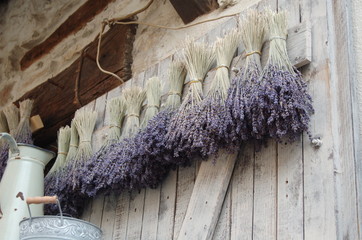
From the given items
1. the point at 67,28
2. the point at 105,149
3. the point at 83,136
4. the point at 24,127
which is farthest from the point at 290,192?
the point at 67,28

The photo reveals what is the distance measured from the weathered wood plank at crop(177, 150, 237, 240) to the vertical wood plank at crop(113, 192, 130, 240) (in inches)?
13.4

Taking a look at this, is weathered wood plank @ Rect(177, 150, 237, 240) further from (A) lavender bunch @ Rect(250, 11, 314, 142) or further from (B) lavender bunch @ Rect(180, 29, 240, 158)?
(A) lavender bunch @ Rect(250, 11, 314, 142)

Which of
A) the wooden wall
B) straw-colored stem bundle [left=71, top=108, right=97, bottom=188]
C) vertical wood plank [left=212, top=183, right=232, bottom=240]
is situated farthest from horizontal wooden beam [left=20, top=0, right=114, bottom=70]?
vertical wood plank [left=212, top=183, right=232, bottom=240]

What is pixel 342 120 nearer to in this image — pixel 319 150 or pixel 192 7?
pixel 319 150

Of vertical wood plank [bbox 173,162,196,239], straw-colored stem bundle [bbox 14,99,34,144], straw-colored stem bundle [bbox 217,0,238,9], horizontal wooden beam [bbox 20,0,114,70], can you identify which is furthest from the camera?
horizontal wooden beam [bbox 20,0,114,70]

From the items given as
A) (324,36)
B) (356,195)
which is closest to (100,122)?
(324,36)

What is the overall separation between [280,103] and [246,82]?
0.17 m

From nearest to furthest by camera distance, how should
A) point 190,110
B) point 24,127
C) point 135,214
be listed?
point 190,110 < point 135,214 < point 24,127

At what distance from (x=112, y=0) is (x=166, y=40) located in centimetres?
62

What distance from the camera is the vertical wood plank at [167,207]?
211cm

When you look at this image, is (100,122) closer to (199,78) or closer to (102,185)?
(102,185)

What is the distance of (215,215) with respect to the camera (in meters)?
1.94

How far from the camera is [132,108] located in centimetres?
243

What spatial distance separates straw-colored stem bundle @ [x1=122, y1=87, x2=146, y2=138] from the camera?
2.38 m
